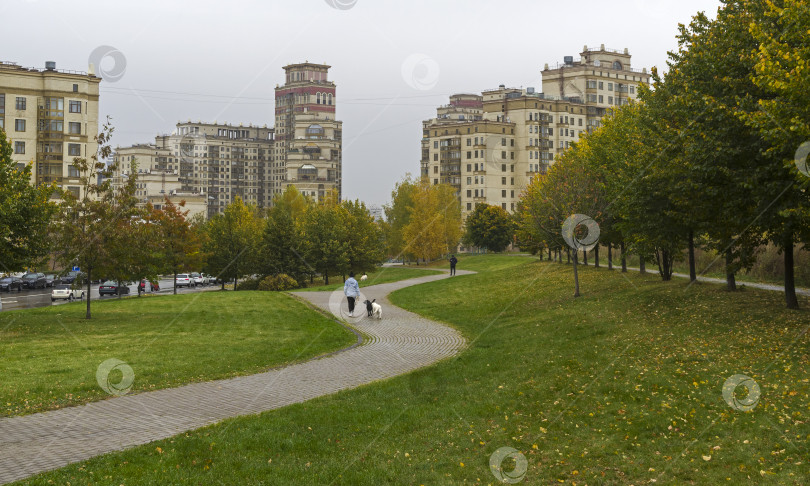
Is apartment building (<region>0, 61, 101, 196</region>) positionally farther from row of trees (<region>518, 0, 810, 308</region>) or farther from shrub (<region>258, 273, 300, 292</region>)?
row of trees (<region>518, 0, 810, 308</region>)

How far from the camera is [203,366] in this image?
16.0 meters

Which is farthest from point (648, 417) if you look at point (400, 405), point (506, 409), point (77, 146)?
point (77, 146)

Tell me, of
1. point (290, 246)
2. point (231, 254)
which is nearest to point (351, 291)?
point (290, 246)

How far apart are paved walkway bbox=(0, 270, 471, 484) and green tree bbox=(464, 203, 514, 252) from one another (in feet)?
223

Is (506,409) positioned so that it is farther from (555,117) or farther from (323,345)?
(555,117)

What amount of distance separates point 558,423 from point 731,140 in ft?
33.7

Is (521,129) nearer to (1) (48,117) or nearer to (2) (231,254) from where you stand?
(1) (48,117)

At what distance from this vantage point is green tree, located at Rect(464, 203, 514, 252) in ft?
288

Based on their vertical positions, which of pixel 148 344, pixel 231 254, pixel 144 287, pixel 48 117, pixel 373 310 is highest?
pixel 48 117

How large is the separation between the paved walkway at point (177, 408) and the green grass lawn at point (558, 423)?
0.65 metres

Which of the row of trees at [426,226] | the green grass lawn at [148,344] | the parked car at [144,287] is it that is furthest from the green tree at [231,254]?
the green grass lawn at [148,344]

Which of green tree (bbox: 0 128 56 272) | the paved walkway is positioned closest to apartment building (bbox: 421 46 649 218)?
green tree (bbox: 0 128 56 272)

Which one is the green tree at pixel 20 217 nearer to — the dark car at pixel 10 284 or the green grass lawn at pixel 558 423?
the green grass lawn at pixel 558 423

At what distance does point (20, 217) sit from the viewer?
22516 millimetres
